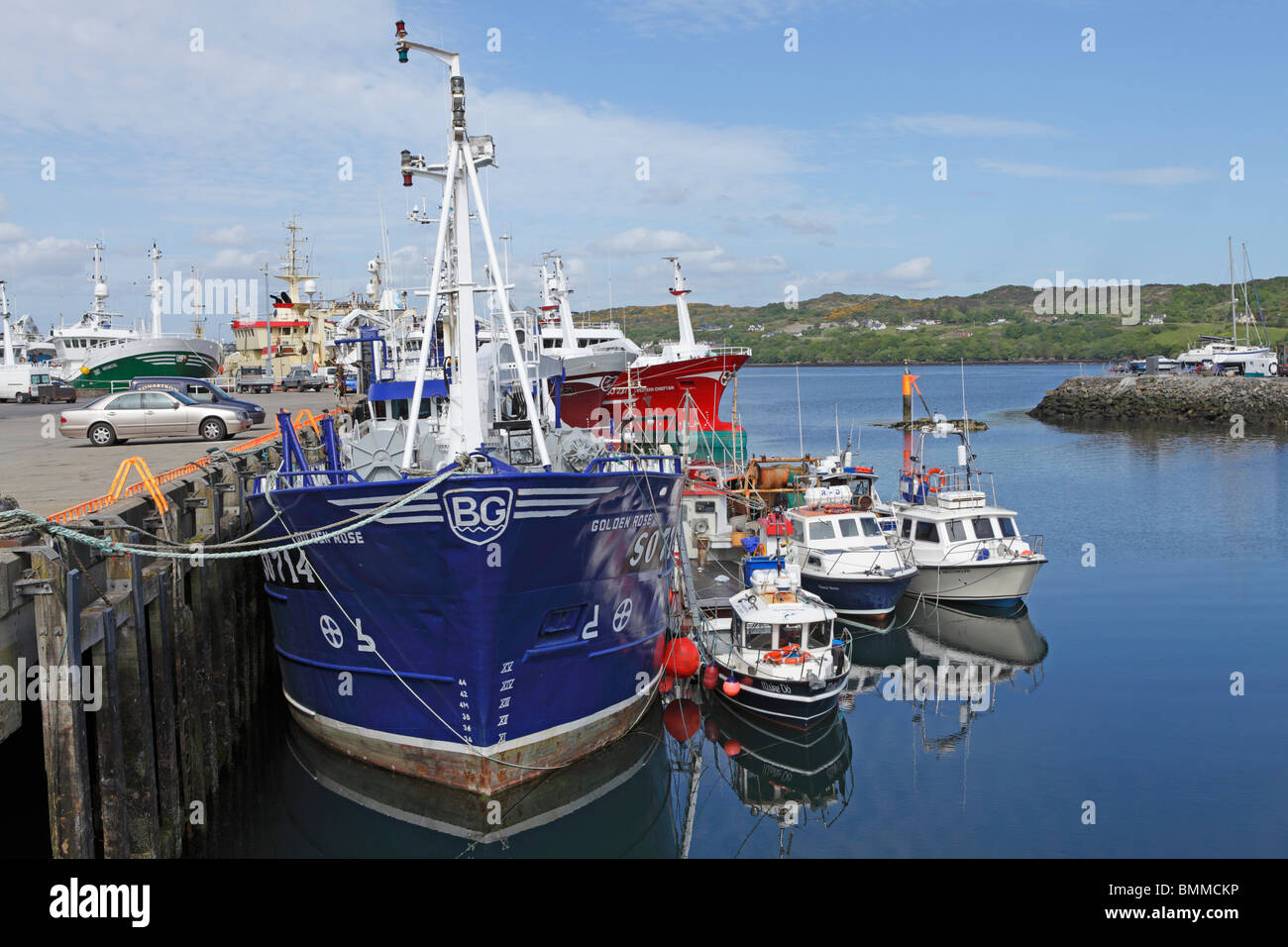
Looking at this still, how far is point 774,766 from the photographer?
55.9 ft

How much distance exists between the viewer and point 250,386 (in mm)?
61938

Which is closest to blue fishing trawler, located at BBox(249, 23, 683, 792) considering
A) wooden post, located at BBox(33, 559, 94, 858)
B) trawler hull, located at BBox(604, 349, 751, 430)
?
wooden post, located at BBox(33, 559, 94, 858)

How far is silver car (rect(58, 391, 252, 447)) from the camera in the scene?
2595cm

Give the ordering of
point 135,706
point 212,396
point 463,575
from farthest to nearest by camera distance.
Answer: point 212,396, point 463,575, point 135,706

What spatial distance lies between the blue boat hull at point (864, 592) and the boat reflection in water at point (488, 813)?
32.2 ft

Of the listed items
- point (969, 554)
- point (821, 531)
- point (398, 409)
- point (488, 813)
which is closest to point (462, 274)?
point (398, 409)

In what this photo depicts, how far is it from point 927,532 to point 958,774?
1148 centimetres

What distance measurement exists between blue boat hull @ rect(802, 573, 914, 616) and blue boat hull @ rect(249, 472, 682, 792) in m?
9.82

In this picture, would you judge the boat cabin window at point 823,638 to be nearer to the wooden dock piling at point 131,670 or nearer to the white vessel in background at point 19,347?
the wooden dock piling at point 131,670

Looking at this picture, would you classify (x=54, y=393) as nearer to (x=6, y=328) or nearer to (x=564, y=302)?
(x=6, y=328)

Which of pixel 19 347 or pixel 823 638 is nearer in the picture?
pixel 823 638

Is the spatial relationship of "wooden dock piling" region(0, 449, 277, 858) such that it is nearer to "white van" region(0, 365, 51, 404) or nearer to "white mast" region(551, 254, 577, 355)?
"white mast" region(551, 254, 577, 355)

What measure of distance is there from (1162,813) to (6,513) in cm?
1641
